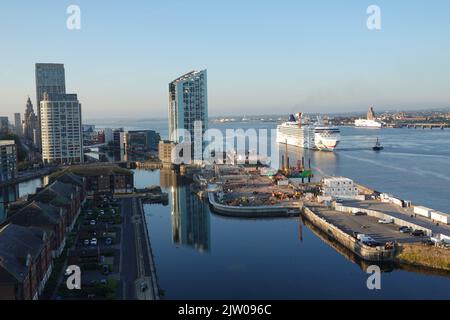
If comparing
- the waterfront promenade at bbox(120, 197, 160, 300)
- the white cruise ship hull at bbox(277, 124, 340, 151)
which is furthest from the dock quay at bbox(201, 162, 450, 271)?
the white cruise ship hull at bbox(277, 124, 340, 151)

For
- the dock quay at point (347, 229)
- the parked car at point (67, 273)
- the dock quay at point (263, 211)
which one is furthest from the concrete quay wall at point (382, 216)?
the parked car at point (67, 273)

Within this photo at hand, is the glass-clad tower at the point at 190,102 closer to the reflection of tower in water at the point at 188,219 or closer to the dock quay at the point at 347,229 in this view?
the reflection of tower in water at the point at 188,219

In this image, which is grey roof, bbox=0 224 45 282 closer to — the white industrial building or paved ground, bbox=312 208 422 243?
paved ground, bbox=312 208 422 243
